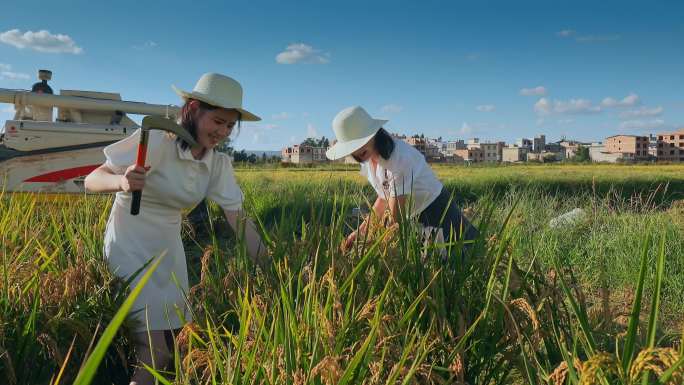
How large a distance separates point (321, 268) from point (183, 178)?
0.94 meters

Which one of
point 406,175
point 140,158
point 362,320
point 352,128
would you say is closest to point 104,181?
point 140,158

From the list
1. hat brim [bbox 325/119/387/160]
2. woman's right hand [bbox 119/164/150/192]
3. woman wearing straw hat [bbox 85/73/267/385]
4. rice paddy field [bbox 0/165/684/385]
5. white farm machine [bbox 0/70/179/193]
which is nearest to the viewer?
rice paddy field [bbox 0/165/684/385]

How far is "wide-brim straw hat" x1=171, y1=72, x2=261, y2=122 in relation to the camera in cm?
237

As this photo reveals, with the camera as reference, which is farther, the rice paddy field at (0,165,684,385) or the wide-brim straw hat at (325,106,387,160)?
the wide-brim straw hat at (325,106,387,160)

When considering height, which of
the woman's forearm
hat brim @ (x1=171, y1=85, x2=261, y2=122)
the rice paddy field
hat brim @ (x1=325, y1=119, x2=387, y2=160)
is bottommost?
the rice paddy field

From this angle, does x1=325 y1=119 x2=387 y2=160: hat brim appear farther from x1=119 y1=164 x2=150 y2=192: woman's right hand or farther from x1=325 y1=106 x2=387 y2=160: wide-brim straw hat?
x1=119 y1=164 x2=150 y2=192: woman's right hand

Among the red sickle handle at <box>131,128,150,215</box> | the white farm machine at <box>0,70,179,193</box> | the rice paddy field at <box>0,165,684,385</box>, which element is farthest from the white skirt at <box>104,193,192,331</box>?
the white farm machine at <box>0,70,179,193</box>

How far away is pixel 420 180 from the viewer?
3.30 metres

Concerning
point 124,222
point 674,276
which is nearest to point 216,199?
point 124,222

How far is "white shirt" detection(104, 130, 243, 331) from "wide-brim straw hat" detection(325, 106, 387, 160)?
2.62 ft

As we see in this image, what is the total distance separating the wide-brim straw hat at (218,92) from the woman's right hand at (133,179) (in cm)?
42

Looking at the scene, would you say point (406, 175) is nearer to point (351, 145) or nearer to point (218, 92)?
point (351, 145)

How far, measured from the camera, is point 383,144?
10.4 ft

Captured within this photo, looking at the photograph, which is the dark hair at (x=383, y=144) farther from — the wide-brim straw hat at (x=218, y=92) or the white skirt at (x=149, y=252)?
the white skirt at (x=149, y=252)
